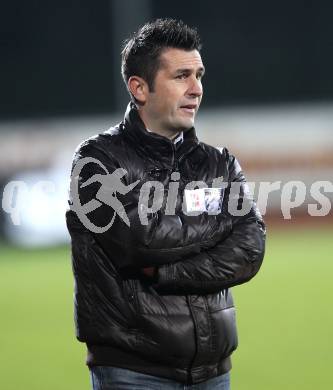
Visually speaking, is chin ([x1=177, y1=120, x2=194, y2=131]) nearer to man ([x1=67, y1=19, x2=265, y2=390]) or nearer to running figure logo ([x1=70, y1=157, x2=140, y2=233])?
man ([x1=67, y1=19, x2=265, y2=390])

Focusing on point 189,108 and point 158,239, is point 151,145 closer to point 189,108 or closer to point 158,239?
point 189,108

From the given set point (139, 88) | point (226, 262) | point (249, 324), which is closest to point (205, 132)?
point (249, 324)

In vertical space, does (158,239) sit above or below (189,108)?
below

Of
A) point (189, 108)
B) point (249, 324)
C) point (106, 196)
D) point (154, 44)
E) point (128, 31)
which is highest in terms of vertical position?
point (128, 31)

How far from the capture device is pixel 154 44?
3.14 meters

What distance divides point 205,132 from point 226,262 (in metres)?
14.2

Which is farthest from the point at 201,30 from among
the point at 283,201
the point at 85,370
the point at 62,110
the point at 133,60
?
the point at 133,60

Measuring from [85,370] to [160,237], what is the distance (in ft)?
12.8

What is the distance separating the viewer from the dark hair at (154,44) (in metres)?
3.14

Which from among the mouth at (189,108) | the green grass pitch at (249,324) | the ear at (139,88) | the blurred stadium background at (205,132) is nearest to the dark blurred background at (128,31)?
the blurred stadium background at (205,132)

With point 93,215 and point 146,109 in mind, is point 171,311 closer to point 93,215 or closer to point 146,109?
point 93,215

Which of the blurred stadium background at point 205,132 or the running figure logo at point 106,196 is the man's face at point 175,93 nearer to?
the running figure logo at point 106,196

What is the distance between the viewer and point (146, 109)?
3.16 meters

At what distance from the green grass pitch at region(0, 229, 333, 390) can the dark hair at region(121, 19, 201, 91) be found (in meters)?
3.29
